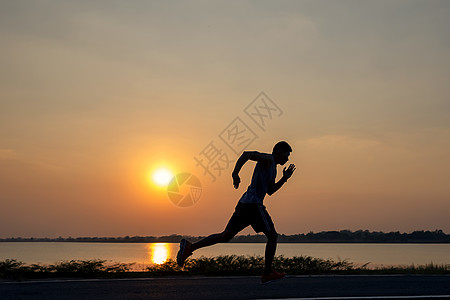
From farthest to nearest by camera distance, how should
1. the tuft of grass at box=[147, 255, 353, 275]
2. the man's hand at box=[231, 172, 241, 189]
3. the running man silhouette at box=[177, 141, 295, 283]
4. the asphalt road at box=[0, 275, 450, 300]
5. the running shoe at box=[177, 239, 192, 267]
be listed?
the tuft of grass at box=[147, 255, 353, 275] < the running shoe at box=[177, 239, 192, 267] < the running man silhouette at box=[177, 141, 295, 283] < the asphalt road at box=[0, 275, 450, 300] < the man's hand at box=[231, 172, 241, 189]

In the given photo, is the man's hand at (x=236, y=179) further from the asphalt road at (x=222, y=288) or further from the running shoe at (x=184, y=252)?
the running shoe at (x=184, y=252)

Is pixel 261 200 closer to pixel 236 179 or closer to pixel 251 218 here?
pixel 251 218

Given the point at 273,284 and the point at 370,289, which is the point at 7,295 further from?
the point at 370,289

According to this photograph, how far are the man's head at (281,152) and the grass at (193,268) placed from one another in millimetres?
4751

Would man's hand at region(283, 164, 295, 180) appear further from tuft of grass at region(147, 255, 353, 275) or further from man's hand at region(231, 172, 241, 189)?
tuft of grass at region(147, 255, 353, 275)

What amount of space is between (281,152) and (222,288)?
99.6 inches

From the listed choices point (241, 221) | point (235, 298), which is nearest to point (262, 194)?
point (241, 221)

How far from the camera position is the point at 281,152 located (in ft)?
26.7

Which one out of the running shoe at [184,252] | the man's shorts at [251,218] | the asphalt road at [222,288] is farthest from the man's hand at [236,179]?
the running shoe at [184,252]

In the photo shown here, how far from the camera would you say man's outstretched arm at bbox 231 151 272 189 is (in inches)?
291

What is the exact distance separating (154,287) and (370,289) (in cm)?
364

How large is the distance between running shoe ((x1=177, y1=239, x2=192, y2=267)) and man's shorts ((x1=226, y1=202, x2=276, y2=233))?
88 centimetres

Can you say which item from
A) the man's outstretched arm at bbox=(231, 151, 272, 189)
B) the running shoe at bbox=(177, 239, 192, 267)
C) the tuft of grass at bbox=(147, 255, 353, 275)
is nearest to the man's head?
the man's outstretched arm at bbox=(231, 151, 272, 189)

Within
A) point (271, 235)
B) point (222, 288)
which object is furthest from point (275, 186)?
point (222, 288)
